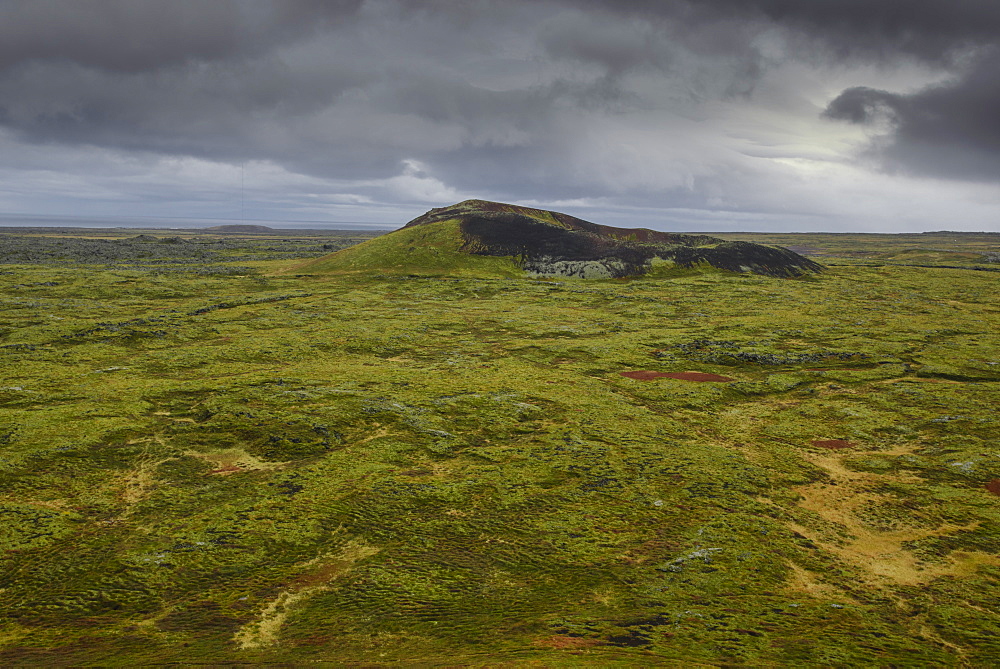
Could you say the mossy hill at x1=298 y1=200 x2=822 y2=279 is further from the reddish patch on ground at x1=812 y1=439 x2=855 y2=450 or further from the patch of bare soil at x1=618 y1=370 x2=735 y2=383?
the reddish patch on ground at x1=812 y1=439 x2=855 y2=450

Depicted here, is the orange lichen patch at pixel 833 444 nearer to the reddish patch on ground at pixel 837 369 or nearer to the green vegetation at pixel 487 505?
the green vegetation at pixel 487 505

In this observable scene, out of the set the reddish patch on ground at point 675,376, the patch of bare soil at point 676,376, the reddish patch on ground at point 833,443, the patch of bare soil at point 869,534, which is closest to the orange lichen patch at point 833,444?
the reddish patch on ground at point 833,443

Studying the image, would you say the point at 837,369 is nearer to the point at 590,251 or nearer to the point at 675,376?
the point at 675,376

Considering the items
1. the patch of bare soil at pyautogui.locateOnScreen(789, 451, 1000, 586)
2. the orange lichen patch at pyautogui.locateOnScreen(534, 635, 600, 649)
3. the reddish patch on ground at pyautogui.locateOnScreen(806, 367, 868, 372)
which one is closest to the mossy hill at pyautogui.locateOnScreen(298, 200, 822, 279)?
the reddish patch on ground at pyautogui.locateOnScreen(806, 367, 868, 372)

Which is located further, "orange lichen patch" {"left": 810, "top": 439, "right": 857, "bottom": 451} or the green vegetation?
"orange lichen patch" {"left": 810, "top": 439, "right": 857, "bottom": 451}

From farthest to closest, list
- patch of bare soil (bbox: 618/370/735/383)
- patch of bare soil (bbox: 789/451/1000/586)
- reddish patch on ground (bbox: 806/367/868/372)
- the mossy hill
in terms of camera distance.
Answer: the mossy hill → reddish patch on ground (bbox: 806/367/868/372) → patch of bare soil (bbox: 618/370/735/383) → patch of bare soil (bbox: 789/451/1000/586)

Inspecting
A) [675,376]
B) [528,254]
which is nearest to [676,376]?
[675,376]
